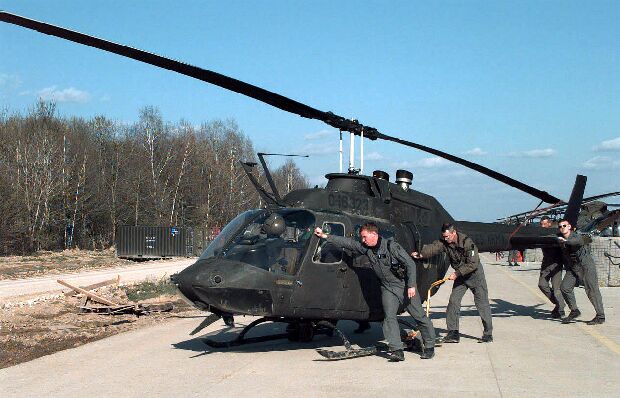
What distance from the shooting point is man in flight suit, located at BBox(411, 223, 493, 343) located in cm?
1042

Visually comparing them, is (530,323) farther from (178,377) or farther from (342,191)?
(178,377)

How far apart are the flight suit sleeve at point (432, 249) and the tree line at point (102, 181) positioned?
1376 inches

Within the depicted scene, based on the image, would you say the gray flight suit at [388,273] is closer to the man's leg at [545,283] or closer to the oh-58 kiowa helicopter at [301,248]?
the oh-58 kiowa helicopter at [301,248]

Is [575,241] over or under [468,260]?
over

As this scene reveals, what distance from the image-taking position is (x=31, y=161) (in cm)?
4872

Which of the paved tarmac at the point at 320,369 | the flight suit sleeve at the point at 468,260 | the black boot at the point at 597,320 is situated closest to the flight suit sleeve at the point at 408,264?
the paved tarmac at the point at 320,369

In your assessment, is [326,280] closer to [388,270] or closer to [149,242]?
[388,270]

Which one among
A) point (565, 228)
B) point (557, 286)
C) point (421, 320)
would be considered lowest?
point (421, 320)

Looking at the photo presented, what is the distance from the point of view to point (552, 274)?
45.2 ft

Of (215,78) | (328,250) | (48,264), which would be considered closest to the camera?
(215,78)

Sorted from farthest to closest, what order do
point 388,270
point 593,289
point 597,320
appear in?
1. point 593,289
2. point 597,320
3. point 388,270

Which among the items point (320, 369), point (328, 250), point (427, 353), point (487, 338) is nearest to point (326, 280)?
point (328, 250)

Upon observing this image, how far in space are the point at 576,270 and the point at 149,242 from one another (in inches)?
1326

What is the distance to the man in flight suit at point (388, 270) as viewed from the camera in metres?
8.83
